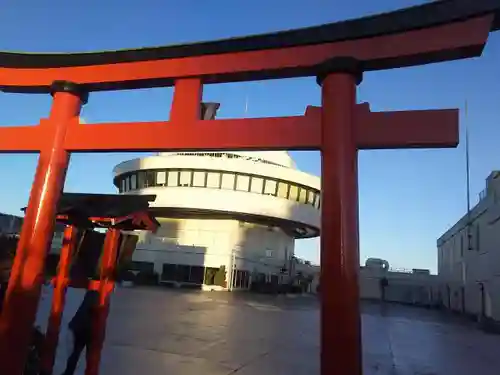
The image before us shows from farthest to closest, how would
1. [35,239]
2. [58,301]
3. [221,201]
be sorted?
[221,201] → [58,301] → [35,239]

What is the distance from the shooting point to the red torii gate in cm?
388

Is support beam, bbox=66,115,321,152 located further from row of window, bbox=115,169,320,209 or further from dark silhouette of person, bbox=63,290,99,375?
row of window, bbox=115,169,320,209

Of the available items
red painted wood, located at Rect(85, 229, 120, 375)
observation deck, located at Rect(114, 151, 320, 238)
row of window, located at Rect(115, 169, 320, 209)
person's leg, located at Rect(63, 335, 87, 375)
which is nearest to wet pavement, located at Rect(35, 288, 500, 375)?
person's leg, located at Rect(63, 335, 87, 375)

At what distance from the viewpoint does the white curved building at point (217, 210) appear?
34.5m

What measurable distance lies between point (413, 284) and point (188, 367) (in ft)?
148

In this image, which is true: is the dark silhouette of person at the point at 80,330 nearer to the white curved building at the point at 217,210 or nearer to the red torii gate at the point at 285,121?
the red torii gate at the point at 285,121

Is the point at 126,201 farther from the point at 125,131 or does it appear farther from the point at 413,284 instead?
the point at 413,284

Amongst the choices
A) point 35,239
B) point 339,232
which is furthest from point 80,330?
point 339,232

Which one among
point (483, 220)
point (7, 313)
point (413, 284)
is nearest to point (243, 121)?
point (7, 313)

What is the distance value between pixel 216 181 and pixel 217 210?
276cm

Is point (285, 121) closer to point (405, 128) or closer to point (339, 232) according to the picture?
point (405, 128)

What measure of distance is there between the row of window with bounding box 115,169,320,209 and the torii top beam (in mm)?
30747

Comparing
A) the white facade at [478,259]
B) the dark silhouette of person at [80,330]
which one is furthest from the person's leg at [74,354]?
the white facade at [478,259]

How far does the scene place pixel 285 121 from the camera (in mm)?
4410
